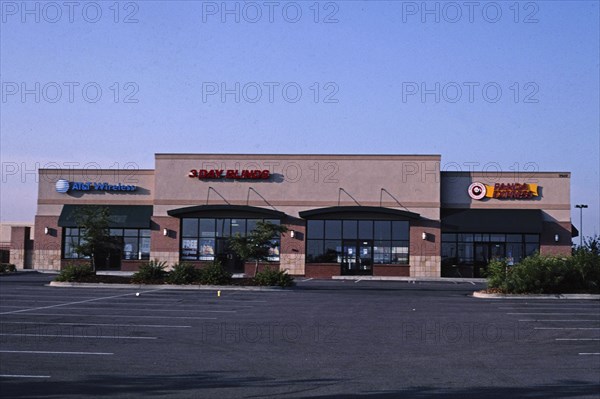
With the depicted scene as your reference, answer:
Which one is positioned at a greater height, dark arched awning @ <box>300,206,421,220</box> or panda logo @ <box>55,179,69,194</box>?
panda logo @ <box>55,179,69,194</box>

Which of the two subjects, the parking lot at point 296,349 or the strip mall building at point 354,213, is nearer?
the parking lot at point 296,349

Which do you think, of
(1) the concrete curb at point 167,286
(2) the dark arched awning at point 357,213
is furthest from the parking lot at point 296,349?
(2) the dark arched awning at point 357,213

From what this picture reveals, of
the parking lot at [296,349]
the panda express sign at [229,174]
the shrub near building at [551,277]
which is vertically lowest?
the parking lot at [296,349]

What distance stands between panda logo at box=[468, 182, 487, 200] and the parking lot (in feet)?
64.7

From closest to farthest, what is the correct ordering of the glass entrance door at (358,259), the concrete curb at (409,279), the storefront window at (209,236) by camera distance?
the concrete curb at (409,279) < the glass entrance door at (358,259) < the storefront window at (209,236)

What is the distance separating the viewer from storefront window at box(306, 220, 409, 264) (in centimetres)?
4334

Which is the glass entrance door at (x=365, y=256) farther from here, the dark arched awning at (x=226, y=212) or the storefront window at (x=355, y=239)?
the dark arched awning at (x=226, y=212)

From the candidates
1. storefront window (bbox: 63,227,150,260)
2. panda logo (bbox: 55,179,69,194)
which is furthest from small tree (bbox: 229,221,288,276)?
panda logo (bbox: 55,179,69,194)

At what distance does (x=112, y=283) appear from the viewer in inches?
1239

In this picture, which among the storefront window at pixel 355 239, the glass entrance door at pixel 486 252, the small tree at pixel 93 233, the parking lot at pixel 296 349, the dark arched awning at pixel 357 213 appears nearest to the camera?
the parking lot at pixel 296 349

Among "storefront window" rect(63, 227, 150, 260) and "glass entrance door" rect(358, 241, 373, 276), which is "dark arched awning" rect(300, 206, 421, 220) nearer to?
"glass entrance door" rect(358, 241, 373, 276)

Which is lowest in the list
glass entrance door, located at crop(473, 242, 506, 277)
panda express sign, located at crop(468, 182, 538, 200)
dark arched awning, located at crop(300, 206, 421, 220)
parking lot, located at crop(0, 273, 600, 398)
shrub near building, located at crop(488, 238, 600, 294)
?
parking lot, located at crop(0, 273, 600, 398)

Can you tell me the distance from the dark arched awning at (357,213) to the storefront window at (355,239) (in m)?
0.31

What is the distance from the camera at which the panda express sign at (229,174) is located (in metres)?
43.9
